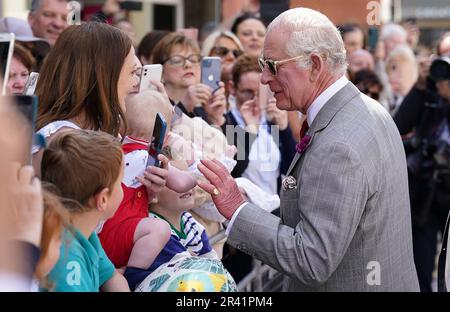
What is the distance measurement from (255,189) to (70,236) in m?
2.23

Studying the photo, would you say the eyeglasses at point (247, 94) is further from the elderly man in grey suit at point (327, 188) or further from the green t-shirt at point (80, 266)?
the green t-shirt at point (80, 266)

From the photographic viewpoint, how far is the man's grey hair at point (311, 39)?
3.36 metres

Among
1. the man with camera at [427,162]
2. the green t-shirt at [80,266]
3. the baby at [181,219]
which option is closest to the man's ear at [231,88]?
the man with camera at [427,162]

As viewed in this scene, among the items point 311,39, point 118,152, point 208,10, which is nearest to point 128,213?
point 118,152

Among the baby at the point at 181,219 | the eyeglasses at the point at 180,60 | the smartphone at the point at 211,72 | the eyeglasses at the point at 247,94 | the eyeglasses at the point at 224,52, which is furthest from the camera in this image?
the eyeglasses at the point at 224,52

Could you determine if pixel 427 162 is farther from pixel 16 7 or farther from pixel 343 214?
pixel 343 214

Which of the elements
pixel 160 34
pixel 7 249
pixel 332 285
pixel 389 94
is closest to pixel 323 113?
pixel 332 285

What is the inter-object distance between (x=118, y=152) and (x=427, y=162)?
15.8 ft

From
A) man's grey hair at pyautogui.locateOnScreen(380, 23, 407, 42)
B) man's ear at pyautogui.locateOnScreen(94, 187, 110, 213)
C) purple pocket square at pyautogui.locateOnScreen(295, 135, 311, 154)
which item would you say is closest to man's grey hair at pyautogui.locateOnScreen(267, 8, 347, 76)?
purple pocket square at pyautogui.locateOnScreen(295, 135, 311, 154)

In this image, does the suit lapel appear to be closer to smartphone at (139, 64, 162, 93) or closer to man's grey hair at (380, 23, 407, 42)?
smartphone at (139, 64, 162, 93)

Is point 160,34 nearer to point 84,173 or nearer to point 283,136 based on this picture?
point 283,136

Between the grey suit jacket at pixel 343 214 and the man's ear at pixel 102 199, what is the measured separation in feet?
2.27

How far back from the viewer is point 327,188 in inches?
124

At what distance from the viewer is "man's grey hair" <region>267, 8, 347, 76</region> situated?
11.0 ft
